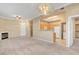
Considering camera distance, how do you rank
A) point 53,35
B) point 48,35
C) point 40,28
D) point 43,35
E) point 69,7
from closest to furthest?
point 69,7
point 53,35
point 48,35
point 43,35
point 40,28

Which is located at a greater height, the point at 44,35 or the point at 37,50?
the point at 44,35

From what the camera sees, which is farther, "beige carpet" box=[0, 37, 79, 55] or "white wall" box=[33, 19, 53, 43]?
"white wall" box=[33, 19, 53, 43]

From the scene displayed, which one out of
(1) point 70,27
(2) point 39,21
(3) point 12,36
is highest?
(2) point 39,21

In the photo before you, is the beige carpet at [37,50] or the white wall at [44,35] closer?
the beige carpet at [37,50]

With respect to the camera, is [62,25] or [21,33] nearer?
[62,25]

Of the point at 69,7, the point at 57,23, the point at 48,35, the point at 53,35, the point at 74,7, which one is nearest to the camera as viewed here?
the point at 74,7

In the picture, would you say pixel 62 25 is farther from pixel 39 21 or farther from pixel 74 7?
pixel 74 7

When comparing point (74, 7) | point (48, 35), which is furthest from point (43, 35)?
point (74, 7)

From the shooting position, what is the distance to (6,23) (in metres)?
9.62

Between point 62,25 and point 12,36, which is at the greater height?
point 62,25

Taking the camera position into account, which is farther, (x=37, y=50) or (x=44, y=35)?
(x=44, y=35)

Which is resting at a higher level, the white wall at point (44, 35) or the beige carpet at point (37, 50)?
the white wall at point (44, 35)

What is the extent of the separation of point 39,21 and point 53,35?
259 centimetres

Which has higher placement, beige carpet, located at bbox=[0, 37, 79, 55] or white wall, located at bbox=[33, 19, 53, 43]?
white wall, located at bbox=[33, 19, 53, 43]
